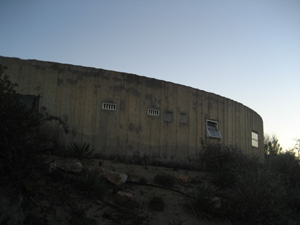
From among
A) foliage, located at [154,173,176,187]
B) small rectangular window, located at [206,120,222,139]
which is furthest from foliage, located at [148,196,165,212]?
small rectangular window, located at [206,120,222,139]

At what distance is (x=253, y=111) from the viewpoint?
1516cm

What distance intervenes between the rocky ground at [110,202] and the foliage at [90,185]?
0.09 m

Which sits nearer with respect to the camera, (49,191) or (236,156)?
(49,191)

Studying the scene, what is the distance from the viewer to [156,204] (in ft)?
23.4

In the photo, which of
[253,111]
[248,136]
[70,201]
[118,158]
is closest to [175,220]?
[70,201]

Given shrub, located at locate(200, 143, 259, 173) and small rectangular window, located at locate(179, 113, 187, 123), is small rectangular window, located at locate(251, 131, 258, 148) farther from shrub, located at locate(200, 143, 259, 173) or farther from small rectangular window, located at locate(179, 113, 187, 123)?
small rectangular window, located at locate(179, 113, 187, 123)

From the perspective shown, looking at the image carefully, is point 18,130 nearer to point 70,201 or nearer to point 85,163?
point 70,201

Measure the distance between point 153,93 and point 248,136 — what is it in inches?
247

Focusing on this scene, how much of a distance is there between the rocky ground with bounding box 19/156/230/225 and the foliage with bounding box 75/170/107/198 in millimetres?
94

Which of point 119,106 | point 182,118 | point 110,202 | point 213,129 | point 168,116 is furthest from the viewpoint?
point 213,129

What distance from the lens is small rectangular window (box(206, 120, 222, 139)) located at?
1207 centimetres

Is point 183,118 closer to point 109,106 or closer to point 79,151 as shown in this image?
point 109,106

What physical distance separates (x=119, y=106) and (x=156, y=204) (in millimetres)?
4045

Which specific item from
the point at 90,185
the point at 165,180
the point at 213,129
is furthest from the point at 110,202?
the point at 213,129
